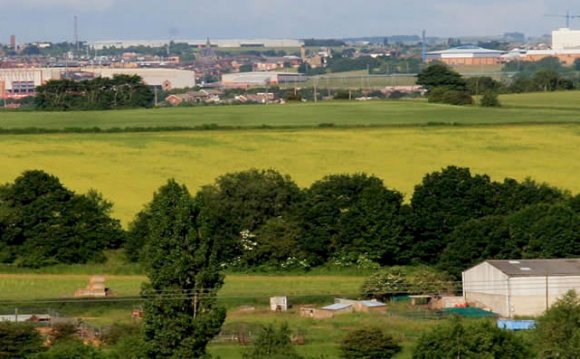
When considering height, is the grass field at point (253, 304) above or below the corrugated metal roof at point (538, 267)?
below

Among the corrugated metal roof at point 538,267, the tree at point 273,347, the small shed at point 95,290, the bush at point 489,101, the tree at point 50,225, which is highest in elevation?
the bush at point 489,101

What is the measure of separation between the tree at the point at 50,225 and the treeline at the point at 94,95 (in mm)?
25829

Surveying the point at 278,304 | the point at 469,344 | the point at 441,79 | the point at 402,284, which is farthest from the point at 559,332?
the point at 441,79

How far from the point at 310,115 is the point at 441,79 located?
17.2 meters

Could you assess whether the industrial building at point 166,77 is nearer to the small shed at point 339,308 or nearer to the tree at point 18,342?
the small shed at point 339,308

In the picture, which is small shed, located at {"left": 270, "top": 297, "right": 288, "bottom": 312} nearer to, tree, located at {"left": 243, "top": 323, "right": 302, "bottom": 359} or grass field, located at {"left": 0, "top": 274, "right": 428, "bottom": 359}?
grass field, located at {"left": 0, "top": 274, "right": 428, "bottom": 359}

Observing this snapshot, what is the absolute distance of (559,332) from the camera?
2402 cm

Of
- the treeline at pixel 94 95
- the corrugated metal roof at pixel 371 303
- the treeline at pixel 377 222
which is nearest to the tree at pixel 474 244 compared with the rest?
the treeline at pixel 377 222

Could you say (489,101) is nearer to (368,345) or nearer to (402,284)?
(402,284)

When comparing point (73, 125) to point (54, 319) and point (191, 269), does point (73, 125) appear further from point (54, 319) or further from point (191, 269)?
point (191, 269)

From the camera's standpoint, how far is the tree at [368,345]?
24172 millimetres

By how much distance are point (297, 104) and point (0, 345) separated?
3323 centimetres

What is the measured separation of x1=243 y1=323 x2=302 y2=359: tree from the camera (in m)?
22.6

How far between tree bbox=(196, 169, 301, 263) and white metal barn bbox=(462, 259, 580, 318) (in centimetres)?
509
